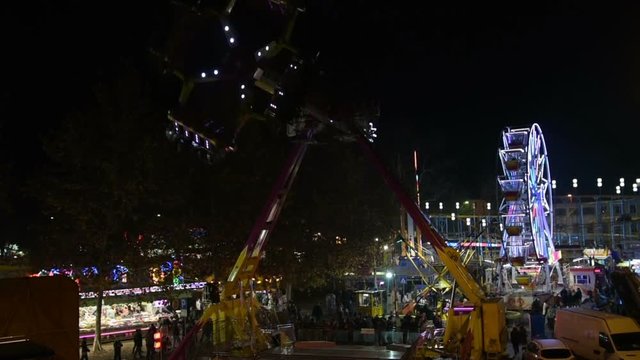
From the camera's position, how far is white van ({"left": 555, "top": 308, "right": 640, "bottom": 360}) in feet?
60.2

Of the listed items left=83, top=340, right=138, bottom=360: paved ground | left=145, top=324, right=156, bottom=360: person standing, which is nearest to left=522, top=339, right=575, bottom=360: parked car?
left=145, top=324, right=156, bottom=360: person standing

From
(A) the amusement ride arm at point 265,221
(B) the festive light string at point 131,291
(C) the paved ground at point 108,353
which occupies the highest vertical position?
(A) the amusement ride arm at point 265,221

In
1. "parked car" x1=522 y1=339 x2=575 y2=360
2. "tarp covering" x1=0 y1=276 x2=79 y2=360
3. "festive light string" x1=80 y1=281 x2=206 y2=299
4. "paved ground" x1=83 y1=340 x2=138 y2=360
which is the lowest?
"paved ground" x1=83 y1=340 x2=138 y2=360

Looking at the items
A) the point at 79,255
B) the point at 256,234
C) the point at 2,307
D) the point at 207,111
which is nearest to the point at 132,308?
the point at 79,255

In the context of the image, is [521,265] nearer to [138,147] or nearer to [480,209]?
[480,209]

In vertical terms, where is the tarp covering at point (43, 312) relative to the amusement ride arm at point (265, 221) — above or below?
below

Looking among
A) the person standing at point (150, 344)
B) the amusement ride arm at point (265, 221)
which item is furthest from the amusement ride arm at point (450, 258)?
the person standing at point (150, 344)

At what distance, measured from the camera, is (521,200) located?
44.7 metres

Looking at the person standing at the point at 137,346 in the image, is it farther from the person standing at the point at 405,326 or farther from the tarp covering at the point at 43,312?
the tarp covering at the point at 43,312

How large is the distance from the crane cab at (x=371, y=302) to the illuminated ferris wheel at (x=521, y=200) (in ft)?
36.3

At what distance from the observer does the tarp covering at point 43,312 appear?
12.4 metres

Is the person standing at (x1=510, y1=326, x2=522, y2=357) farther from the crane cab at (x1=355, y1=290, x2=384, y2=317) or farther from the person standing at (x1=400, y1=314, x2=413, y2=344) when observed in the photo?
the crane cab at (x1=355, y1=290, x2=384, y2=317)

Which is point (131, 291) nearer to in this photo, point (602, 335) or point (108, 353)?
point (108, 353)

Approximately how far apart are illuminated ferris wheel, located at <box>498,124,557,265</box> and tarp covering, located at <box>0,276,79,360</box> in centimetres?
3558
